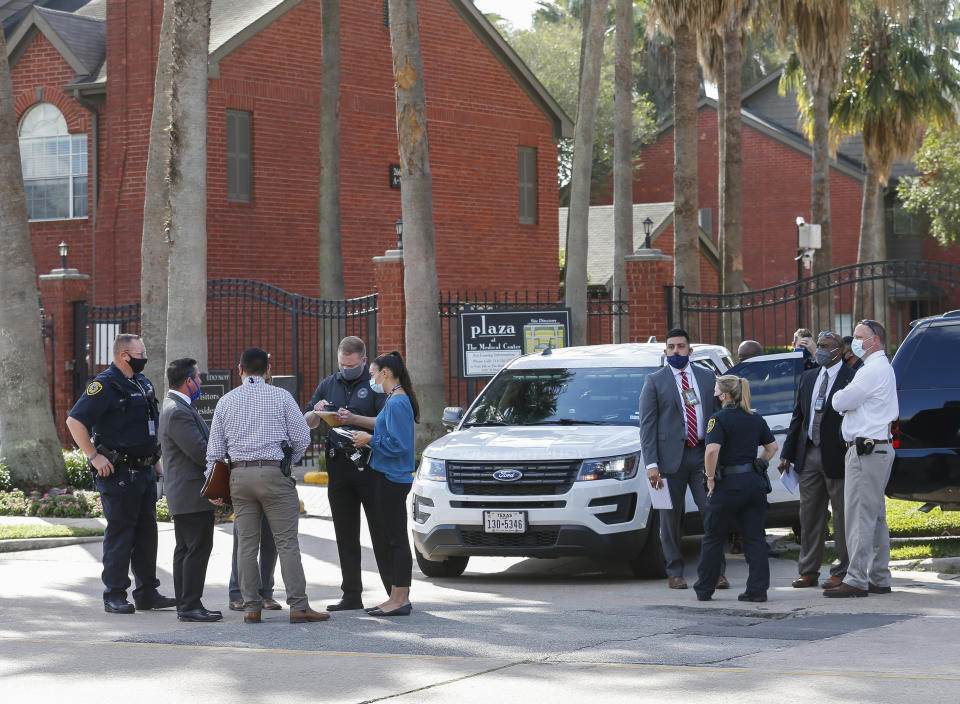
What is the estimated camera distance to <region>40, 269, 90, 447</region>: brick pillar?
22.7 meters

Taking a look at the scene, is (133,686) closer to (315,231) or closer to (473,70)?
(315,231)

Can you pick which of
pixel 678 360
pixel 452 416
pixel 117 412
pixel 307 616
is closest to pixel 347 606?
pixel 307 616

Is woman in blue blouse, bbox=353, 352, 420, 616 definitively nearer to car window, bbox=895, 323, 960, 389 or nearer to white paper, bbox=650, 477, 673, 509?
white paper, bbox=650, 477, 673, 509

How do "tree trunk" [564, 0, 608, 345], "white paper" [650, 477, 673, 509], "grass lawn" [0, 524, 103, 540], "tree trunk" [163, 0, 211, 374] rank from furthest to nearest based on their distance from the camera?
"tree trunk" [564, 0, 608, 345] < "tree trunk" [163, 0, 211, 374] < "grass lawn" [0, 524, 103, 540] < "white paper" [650, 477, 673, 509]

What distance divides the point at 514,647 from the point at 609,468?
113 inches

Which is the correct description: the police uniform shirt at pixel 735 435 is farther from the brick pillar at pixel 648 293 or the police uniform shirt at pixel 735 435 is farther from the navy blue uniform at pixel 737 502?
the brick pillar at pixel 648 293

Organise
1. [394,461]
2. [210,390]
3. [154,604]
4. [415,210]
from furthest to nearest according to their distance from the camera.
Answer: [415,210]
[210,390]
[154,604]
[394,461]

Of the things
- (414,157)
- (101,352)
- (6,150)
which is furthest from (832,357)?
(101,352)

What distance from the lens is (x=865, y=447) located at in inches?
407

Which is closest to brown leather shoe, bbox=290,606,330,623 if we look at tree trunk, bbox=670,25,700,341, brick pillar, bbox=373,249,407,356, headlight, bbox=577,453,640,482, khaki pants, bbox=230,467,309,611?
khaki pants, bbox=230,467,309,611

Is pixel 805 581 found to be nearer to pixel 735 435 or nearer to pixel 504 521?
pixel 735 435

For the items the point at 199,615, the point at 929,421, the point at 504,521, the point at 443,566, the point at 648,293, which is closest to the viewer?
the point at 199,615

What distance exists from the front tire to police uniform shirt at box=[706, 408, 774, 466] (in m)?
2.65

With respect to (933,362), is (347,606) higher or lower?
lower
